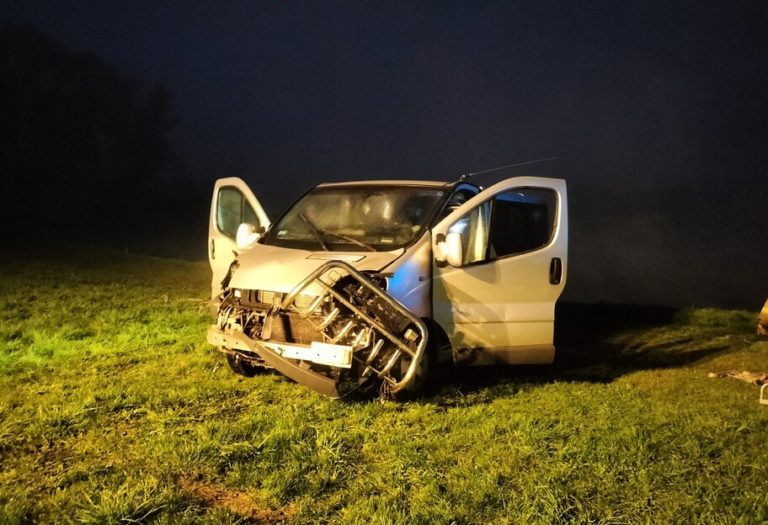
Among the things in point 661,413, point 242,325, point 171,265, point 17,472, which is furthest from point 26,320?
point 171,265

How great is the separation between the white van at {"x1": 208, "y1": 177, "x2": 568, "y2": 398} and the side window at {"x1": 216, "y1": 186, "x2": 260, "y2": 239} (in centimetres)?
4

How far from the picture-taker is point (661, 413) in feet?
16.7

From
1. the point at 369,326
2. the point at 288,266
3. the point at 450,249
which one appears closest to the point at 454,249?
the point at 450,249

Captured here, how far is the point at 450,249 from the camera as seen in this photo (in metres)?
5.47

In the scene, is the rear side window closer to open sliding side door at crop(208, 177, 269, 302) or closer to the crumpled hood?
the crumpled hood

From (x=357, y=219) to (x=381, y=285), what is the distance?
1.24m

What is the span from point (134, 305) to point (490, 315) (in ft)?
20.3

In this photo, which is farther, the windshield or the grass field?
the windshield

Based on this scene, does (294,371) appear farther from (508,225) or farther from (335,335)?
(508,225)

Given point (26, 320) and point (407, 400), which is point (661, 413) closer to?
point (407, 400)

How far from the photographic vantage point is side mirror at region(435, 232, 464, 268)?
5.43 meters

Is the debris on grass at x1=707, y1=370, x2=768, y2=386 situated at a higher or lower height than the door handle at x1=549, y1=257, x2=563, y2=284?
lower

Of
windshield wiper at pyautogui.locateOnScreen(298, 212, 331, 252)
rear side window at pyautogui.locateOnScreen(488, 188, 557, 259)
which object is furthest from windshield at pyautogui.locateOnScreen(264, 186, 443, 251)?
rear side window at pyautogui.locateOnScreen(488, 188, 557, 259)

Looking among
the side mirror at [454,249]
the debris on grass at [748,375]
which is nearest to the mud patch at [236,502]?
the side mirror at [454,249]
